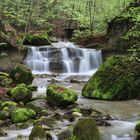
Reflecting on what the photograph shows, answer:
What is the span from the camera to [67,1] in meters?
42.9

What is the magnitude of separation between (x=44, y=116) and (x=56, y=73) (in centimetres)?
1256

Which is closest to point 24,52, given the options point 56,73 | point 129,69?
point 56,73

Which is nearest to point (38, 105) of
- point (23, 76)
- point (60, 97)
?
point (60, 97)

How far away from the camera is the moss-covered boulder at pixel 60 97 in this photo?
13.9 m

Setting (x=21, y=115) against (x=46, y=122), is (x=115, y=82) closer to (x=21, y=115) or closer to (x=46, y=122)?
(x=46, y=122)

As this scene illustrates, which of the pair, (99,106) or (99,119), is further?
(99,106)

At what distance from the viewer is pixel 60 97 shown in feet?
45.3

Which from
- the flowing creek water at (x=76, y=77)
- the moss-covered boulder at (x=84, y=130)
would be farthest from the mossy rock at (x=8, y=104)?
the moss-covered boulder at (x=84, y=130)

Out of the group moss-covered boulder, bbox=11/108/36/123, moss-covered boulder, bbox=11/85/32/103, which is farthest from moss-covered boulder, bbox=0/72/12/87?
moss-covered boulder, bbox=11/108/36/123

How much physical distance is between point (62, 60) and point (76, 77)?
11.7 ft

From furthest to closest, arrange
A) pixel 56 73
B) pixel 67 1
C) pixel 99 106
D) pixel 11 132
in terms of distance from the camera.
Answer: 1. pixel 67 1
2. pixel 56 73
3. pixel 99 106
4. pixel 11 132

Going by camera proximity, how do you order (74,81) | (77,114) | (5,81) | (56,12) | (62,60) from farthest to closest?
(56,12), (62,60), (74,81), (5,81), (77,114)

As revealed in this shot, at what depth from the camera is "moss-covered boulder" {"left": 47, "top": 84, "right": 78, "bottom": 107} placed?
13.9m

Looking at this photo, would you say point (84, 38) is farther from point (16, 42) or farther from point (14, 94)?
point (14, 94)
